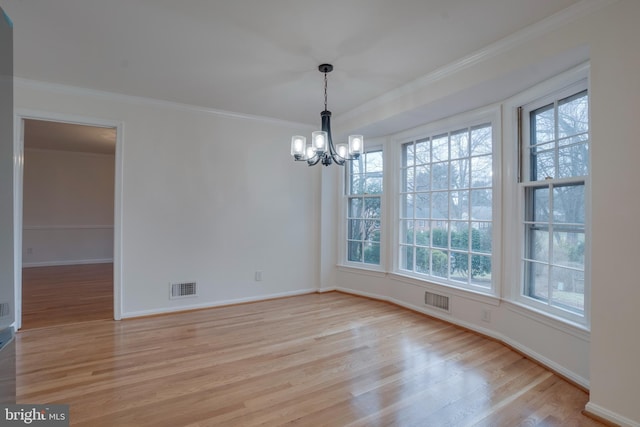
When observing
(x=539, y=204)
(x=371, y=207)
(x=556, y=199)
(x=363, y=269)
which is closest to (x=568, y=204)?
(x=556, y=199)

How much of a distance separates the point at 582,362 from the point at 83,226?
9.49 metres

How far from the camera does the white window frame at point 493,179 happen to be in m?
3.17

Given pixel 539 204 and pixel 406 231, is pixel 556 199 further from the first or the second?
pixel 406 231

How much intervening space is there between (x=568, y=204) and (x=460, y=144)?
1372mm

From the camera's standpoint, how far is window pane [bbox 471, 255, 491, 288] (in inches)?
131

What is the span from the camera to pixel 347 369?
2.54 meters

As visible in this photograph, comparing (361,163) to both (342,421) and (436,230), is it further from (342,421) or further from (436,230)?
(342,421)

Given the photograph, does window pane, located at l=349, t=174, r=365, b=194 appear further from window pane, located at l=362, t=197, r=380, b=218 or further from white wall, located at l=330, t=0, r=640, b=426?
white wall, located at l=330, t=0, r=640, b=426

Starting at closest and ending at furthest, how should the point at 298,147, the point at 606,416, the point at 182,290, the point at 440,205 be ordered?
the point at 606,416, the point at 298,147, the point at 440,205, the point at 182,290

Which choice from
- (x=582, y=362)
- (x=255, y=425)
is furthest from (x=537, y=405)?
(x=255, y=425)

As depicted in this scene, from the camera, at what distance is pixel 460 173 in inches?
143

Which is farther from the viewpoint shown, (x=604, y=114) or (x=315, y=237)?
(x=315, y=237)

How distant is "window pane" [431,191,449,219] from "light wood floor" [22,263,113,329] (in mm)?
4155

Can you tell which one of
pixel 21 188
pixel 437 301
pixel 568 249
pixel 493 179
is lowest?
pixel 437 301
